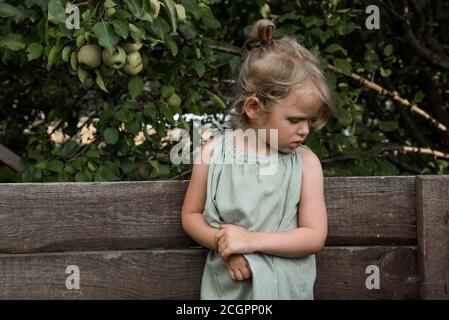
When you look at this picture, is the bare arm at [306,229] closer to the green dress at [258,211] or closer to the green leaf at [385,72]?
the green dress at [258,211]

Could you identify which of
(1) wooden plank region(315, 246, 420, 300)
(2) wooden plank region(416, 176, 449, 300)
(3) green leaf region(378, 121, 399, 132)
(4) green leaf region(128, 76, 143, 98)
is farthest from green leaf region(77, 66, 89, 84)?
(3) green leaf region(378, 121, 399, 132)

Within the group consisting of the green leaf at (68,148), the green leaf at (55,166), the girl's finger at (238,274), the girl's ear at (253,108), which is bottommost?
the girl's finger at (238,274)

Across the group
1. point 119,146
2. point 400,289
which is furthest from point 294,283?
point 119,146

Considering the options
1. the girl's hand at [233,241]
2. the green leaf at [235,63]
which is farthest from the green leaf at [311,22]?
the girl's hand at [233,241]

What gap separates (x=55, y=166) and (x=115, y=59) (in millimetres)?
621

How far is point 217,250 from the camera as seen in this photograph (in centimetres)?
184

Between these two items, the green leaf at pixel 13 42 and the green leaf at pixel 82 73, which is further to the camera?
the green leaf at pixel 13 42

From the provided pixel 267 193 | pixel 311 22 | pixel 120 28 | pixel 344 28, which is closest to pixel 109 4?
pixel 120 28

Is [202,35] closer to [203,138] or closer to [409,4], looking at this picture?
[203,138]

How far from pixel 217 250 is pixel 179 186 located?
8.4 inches

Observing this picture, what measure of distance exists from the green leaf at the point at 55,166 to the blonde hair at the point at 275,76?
0.86m

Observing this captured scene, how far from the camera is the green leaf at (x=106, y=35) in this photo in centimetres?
202

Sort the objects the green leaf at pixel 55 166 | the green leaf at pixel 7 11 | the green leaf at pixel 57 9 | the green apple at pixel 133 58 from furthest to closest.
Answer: the green leaf at pixel 55 166
the green leaf at pixel 7 11
the green apple at pixel 133 58
the green leaf at pixel 57 9

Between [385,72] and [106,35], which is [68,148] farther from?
[385,72]
